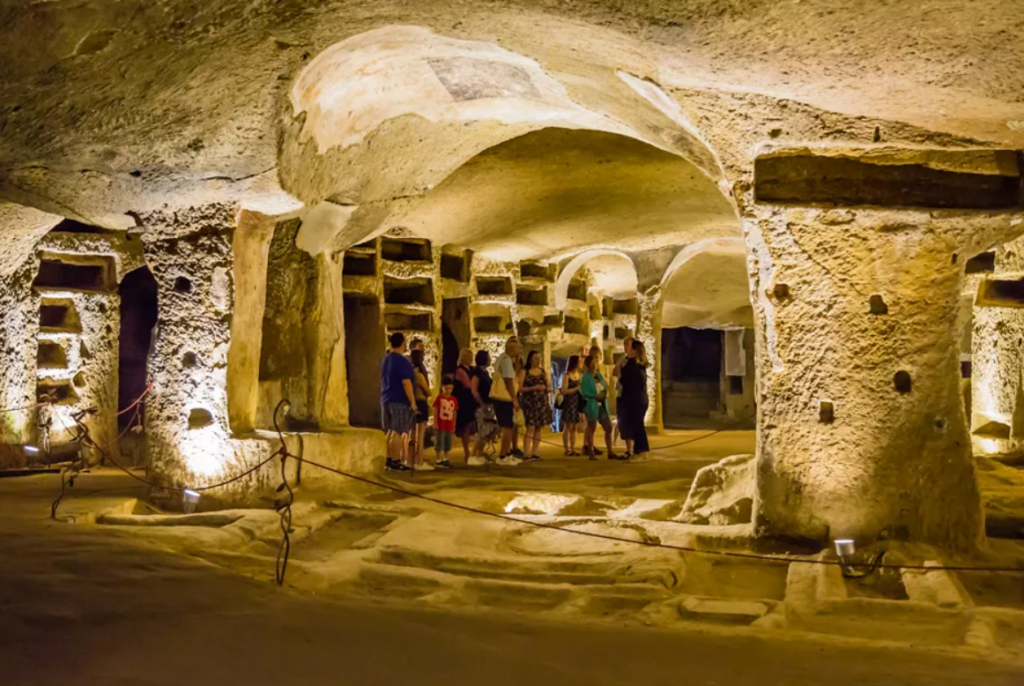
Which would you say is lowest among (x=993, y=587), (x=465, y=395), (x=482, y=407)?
(x=993, y=587)

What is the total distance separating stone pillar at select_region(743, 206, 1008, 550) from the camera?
4.92m

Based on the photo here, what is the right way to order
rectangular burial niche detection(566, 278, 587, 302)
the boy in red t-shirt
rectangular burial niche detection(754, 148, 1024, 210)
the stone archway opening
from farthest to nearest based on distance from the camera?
the stone archway opening → rectangular burial niche detection(566, 278, 587, 302) → the boy in red t-shirt → rectangular burial niche detection(754, 148, 1024, 210)

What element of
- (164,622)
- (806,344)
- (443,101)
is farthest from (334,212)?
(164,622)

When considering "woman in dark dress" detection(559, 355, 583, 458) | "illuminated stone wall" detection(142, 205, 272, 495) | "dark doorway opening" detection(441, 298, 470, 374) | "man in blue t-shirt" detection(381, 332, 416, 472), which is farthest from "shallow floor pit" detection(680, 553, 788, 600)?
"dark doorway opening" detection(441, 298, 470, 374)

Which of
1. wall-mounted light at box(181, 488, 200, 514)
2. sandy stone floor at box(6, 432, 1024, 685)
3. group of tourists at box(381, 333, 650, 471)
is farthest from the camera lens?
group of tourists at box(381, 333, 650, 471)

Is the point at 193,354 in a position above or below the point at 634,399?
above

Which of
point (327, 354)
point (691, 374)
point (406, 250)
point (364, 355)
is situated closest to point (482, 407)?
point (327, 354)

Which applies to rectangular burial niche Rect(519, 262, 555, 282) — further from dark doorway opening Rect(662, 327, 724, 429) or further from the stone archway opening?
dark doorway opening Rect(662, 327, 724, 429)

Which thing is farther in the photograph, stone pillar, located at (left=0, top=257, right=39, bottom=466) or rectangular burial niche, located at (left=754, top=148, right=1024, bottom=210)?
stone pillar, located at (left=0, top=257, right=39, bottom=466)

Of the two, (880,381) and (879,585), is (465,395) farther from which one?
(879,585)

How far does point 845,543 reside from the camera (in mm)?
4594

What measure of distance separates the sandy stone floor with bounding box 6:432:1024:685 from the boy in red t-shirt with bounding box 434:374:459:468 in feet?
8.40

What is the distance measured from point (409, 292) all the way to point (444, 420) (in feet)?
10.3

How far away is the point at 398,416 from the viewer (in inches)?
314
